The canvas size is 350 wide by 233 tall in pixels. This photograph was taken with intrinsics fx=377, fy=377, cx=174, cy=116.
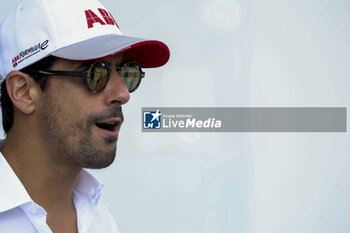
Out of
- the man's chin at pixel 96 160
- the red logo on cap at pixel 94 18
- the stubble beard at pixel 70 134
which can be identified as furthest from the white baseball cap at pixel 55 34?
the man's chin at pixel 96 160

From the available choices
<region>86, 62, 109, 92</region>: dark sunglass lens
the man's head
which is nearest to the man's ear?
the man's head

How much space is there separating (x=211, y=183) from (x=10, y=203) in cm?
134

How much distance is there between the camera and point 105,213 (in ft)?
3.55

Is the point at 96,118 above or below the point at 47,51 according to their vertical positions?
below

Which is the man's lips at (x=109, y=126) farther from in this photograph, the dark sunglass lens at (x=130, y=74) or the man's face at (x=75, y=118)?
the dark sunglass lens at (x=130, y=74)

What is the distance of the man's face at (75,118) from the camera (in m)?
0.84

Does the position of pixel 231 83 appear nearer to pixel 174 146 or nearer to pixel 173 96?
pixel 173 96

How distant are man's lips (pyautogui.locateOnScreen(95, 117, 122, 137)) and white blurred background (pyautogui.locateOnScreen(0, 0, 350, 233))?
0.99 metres

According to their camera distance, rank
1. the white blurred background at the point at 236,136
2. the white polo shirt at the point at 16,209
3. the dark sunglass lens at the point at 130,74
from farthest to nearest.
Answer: the white blurred background at the point at 236,136 < the dark sunglass lens at the point at 130,74 < the white polo shirt at the point at 16,209

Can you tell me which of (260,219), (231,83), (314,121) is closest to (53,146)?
(231,83)

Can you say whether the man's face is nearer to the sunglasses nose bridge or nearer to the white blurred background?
the sunglasses nose bridge

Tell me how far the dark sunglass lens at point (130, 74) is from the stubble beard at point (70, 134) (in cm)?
12

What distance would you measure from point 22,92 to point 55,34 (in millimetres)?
159

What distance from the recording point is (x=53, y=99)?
0.84 m
